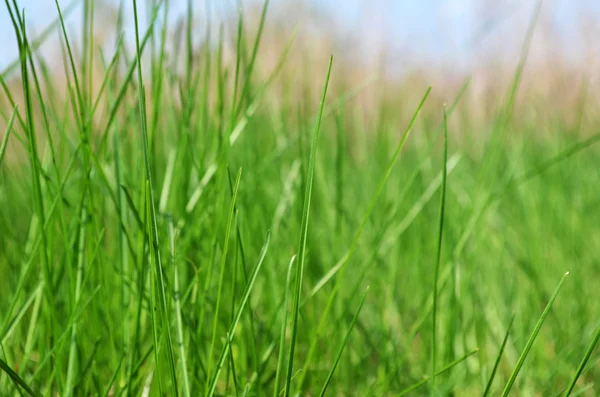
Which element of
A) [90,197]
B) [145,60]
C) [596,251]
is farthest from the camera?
[596,251]

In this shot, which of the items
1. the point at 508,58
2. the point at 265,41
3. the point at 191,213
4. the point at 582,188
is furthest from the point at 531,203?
the point at 508,58

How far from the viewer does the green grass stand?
37 cm

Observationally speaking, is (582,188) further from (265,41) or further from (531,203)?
(265,41)

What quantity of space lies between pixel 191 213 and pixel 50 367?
163 mm

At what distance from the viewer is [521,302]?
0.75 m

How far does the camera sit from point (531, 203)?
100 centimetres

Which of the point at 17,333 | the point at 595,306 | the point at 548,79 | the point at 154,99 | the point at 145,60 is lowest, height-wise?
the point at 595,306

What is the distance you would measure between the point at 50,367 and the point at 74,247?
10cm

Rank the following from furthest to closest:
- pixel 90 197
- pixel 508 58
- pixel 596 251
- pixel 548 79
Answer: pixel 548 79, pixel 508 58, pixel 596 251, pixel 90 197

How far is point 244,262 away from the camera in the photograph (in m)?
0.39

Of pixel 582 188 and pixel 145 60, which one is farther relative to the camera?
pixel 582 188

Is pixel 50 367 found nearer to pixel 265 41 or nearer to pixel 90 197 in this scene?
pixel 90 197

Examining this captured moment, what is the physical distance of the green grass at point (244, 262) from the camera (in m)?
0.37

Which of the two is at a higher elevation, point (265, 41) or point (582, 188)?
point (265, 41)
